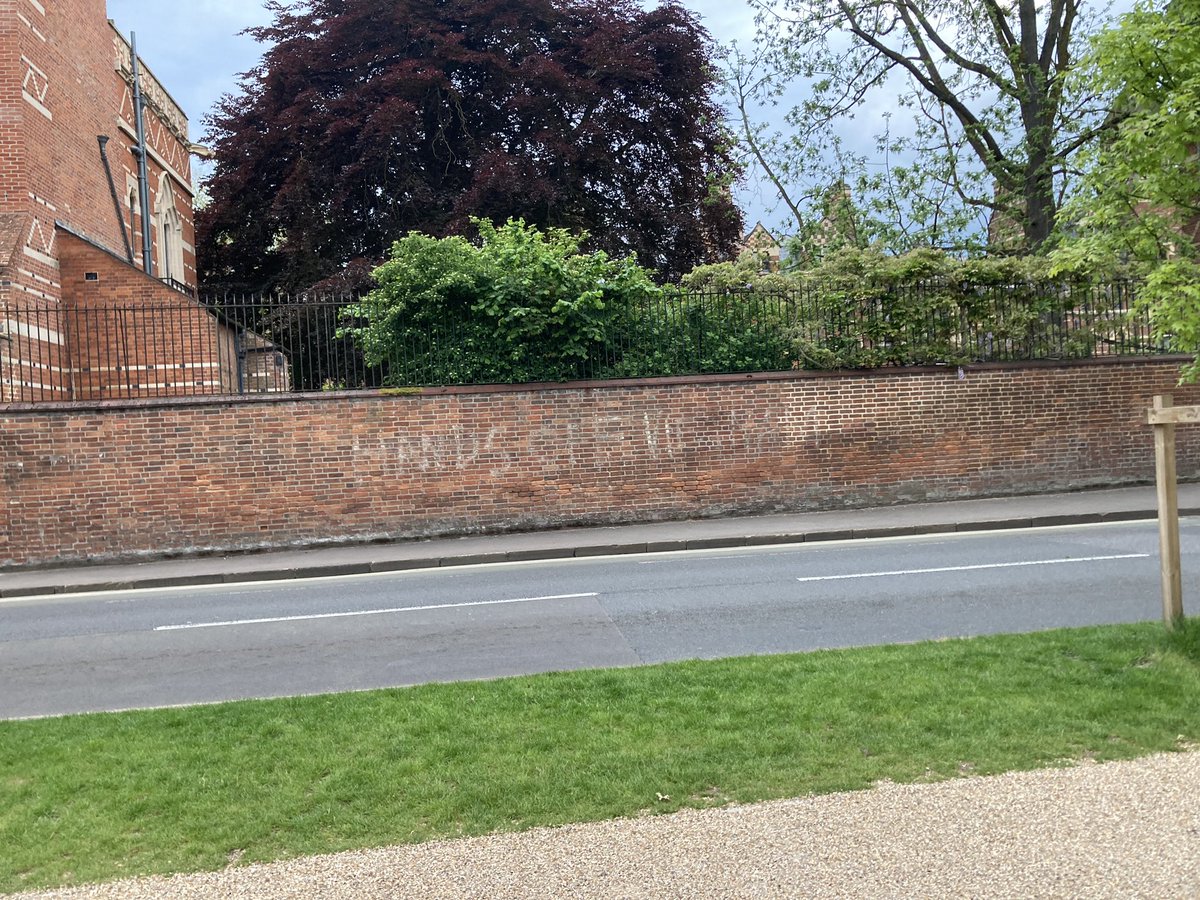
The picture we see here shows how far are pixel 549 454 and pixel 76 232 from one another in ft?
35.5

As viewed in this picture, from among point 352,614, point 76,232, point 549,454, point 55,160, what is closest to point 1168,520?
point 352,614

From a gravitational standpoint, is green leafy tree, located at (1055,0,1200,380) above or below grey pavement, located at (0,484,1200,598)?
above

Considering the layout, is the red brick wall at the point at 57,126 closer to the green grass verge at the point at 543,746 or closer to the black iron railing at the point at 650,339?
the black iron railing at the point at 650,339

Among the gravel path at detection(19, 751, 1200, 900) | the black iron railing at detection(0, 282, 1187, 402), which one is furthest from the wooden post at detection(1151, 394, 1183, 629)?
the black iron railing at detection(0, 282, 1187, 402)

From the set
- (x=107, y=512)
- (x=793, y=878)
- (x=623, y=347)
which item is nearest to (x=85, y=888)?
(x=793, y=878)

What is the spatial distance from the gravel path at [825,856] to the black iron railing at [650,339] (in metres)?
11.6

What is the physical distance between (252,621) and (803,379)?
954cm

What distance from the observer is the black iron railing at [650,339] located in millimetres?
14977

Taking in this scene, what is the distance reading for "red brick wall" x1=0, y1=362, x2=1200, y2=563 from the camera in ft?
44.9

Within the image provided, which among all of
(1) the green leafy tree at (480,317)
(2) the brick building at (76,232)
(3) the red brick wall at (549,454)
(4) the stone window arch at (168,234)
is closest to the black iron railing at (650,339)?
(1) the green leafy tree at (480,317)

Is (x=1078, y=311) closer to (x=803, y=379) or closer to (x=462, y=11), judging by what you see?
(x=803, y=379)

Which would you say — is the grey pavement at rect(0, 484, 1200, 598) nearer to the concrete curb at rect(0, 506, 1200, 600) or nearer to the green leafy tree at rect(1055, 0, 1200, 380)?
the concrete curb at rect(0, 506, 1200, 600)

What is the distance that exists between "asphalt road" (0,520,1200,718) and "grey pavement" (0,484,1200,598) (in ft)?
1.92

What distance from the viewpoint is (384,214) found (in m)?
24.7
